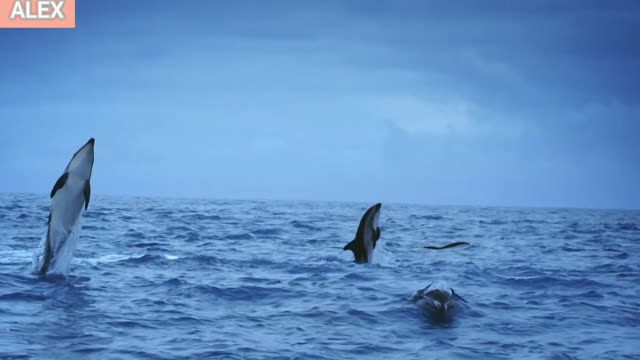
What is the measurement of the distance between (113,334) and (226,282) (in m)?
4.77

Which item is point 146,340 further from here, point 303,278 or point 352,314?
point 303,278

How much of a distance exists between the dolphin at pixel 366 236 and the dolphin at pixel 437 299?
2.66 metres

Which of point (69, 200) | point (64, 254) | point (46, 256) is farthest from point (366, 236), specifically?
point (46, 256)

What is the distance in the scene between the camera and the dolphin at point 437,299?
11266mm

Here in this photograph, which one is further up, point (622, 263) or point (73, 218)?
point (73, 218)

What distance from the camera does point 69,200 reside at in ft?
44.8

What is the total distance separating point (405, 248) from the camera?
23.2 metres

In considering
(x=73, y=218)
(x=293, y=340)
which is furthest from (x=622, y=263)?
(x=73, y=218)

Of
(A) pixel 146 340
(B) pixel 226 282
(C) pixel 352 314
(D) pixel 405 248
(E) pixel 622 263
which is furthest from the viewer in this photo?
(D) pixel 405 248

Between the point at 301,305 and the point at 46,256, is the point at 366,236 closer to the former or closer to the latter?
the point at 301,305

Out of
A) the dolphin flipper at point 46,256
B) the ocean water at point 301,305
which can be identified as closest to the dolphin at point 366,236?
the ocean water at point 301,305

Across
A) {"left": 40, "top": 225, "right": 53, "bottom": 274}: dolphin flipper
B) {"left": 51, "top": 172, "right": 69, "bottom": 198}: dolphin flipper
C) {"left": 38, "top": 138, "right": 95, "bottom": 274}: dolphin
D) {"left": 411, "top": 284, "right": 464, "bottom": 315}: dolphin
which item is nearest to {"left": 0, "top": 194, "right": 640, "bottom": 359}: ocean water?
{"left": 411, "top": 284, "right": 464, "bottom": 315}: dolphin

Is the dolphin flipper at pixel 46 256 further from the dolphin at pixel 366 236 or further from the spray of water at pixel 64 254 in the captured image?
the dolphin at pixel 366 236

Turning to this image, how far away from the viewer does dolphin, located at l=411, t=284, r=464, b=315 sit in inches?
444
